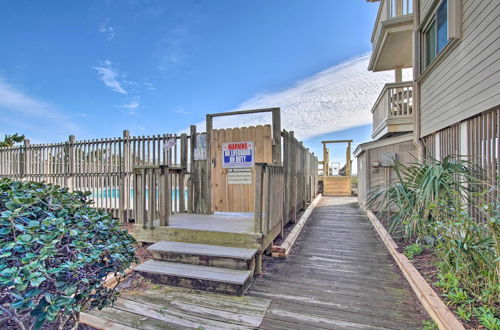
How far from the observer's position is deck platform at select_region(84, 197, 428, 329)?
1956mm

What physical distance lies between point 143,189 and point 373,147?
609 centimetres

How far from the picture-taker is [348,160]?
12.4 m

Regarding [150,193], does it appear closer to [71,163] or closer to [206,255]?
[206,255]

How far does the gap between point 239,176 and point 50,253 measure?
3364 mm

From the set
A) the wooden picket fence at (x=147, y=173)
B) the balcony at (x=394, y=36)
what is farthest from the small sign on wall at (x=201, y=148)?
the balcony at (x=394, y=36)

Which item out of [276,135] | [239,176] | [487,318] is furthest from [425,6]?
[487,318]

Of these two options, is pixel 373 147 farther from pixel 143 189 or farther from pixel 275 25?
pixel 143 189

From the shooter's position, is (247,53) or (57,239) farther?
(247,53)

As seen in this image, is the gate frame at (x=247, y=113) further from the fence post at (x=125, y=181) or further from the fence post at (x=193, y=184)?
the fence post at (x=125, y=181)

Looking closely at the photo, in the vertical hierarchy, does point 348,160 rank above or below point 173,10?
below

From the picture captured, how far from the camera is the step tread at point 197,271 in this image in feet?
8.00

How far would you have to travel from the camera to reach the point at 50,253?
3.56 ft

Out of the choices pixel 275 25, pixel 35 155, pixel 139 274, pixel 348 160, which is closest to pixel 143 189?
pixel 139 274

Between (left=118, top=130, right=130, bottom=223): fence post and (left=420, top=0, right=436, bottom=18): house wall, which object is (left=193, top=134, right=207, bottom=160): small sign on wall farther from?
(left=420, top=0, right=436, bottom=18): house wall
